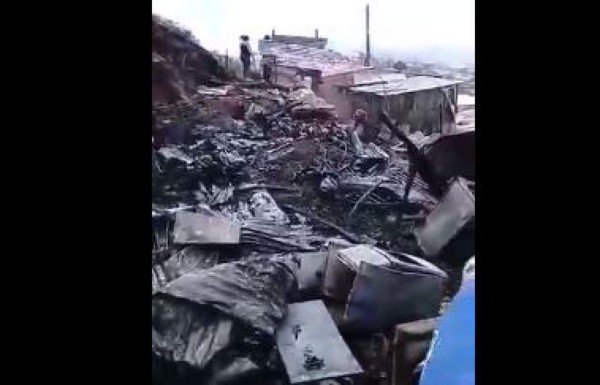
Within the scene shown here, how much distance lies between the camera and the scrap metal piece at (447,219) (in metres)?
1.40

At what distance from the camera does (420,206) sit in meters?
1.41

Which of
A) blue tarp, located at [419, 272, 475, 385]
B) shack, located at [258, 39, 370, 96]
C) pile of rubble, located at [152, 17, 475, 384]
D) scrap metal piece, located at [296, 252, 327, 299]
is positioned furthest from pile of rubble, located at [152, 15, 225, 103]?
blue tarp, located at [419, 272, 475, 385]

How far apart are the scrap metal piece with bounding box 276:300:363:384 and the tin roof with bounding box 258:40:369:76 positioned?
467 millimetres

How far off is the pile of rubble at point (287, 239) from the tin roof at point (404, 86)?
7cm

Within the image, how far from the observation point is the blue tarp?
1.37 m

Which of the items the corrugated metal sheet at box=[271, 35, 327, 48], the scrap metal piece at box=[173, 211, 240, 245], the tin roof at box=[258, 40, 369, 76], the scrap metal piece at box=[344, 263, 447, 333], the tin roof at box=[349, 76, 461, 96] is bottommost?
the scrap metal piece at box=[344, 263, 447, 333]

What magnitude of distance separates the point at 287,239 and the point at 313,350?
0.21 meters

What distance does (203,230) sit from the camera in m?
1.39

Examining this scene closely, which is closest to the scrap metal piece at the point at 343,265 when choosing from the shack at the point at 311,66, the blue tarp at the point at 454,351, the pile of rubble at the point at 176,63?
the blue tarp at the point at 454,351

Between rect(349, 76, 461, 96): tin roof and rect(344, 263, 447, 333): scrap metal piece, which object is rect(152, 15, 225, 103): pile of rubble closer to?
rect(349, 76, 461, 96): tin roof

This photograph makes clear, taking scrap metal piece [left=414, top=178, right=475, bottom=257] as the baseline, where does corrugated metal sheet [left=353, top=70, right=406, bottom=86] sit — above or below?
above

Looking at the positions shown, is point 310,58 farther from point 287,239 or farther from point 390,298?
point 390,298
